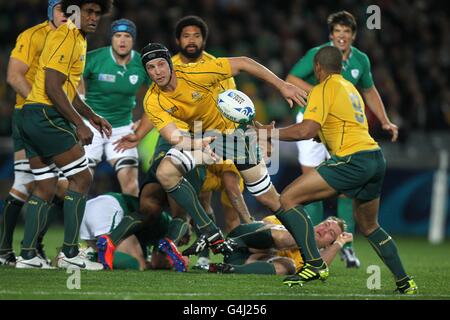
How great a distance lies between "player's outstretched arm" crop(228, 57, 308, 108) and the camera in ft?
27.7

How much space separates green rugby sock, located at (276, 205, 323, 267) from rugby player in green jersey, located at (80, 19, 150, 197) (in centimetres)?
327

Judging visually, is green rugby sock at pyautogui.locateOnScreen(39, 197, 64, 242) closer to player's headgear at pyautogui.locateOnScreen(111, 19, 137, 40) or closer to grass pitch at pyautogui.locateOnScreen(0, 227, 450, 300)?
grass pitch at pyautogui.locateOnScreen(0, 227, 450, 300)

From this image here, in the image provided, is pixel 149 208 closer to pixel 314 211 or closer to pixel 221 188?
pixel 221 188

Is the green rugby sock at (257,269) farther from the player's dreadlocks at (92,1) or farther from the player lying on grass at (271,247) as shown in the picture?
the player's dreadlocks at (92,1)

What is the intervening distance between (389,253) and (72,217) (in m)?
2.71

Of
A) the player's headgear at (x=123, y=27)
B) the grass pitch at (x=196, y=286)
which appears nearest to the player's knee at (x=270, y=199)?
the grass pitch at (x=196, y=286)

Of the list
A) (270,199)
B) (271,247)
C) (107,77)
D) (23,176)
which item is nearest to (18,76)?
(23,176)

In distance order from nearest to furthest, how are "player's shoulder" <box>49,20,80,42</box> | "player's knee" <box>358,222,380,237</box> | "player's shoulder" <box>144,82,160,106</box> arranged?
"player's knee" <box>358,222,380,237</box> → "player's shoulder" <box>49,20,80,42</box> → "player's shoulder" <box>144,82,160,106</box>

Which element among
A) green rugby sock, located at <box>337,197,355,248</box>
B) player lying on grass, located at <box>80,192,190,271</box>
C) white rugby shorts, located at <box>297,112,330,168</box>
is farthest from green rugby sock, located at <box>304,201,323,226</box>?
player lying on grass, located at <box>80,192,190,271</box>

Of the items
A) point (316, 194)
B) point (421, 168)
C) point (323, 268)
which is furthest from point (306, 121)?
point (421, 168)

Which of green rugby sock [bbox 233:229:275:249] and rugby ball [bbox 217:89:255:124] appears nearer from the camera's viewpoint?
rugby ball [bbox 217:89:255:124]

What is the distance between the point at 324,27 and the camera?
17.8 m

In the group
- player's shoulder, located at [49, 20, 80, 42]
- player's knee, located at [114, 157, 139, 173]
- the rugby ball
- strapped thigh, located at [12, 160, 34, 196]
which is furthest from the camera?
player's knee, located at [114, 157, 139, 173]

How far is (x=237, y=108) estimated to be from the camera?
8.23 m
